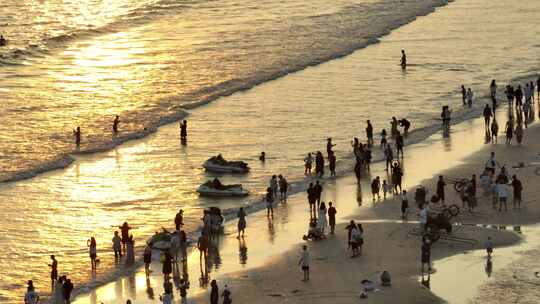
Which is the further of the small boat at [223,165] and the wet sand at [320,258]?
the small boat at [223,165]

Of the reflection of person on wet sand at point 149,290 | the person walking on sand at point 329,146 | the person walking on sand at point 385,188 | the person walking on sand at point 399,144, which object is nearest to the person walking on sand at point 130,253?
the reflection of person on wet sand at point 149,290

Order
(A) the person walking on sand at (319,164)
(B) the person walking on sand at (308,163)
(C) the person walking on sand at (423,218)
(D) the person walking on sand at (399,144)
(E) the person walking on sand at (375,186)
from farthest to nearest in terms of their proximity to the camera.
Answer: (D) the person walking on sand at (399,144) → (B) the person walking on sand at (308,163) → (A) the person walking on sand at (319,164) → (E) the person walking on sand at (375,186) → (C) the person walking on sand at (423,218)

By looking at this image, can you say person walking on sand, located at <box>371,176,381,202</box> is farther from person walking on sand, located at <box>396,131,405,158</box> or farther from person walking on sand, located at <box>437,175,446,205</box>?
person walking on sand, located at <box>396,131,405,158</box>

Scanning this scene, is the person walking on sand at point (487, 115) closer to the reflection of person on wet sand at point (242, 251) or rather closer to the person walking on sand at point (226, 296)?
the reflection of person on wet sand at point (242, 251)

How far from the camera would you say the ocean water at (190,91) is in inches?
1572

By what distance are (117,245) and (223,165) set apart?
9.89 m

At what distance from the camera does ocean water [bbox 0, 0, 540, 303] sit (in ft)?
131

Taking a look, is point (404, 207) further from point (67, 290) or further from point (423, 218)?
point (67, 290)

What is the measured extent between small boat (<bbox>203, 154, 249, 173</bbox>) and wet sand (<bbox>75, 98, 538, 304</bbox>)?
13.6 ft

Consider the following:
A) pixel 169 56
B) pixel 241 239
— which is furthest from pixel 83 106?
pixel 241 239

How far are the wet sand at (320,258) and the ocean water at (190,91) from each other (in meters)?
2.02

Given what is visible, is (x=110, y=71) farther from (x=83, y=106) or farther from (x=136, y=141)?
(x=136, y=141)

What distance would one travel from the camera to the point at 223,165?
4369 cm

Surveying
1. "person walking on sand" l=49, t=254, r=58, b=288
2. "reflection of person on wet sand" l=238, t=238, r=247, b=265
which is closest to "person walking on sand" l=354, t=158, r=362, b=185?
"reflection of person on wet sand" l=238, t=238, r=247, b=265
